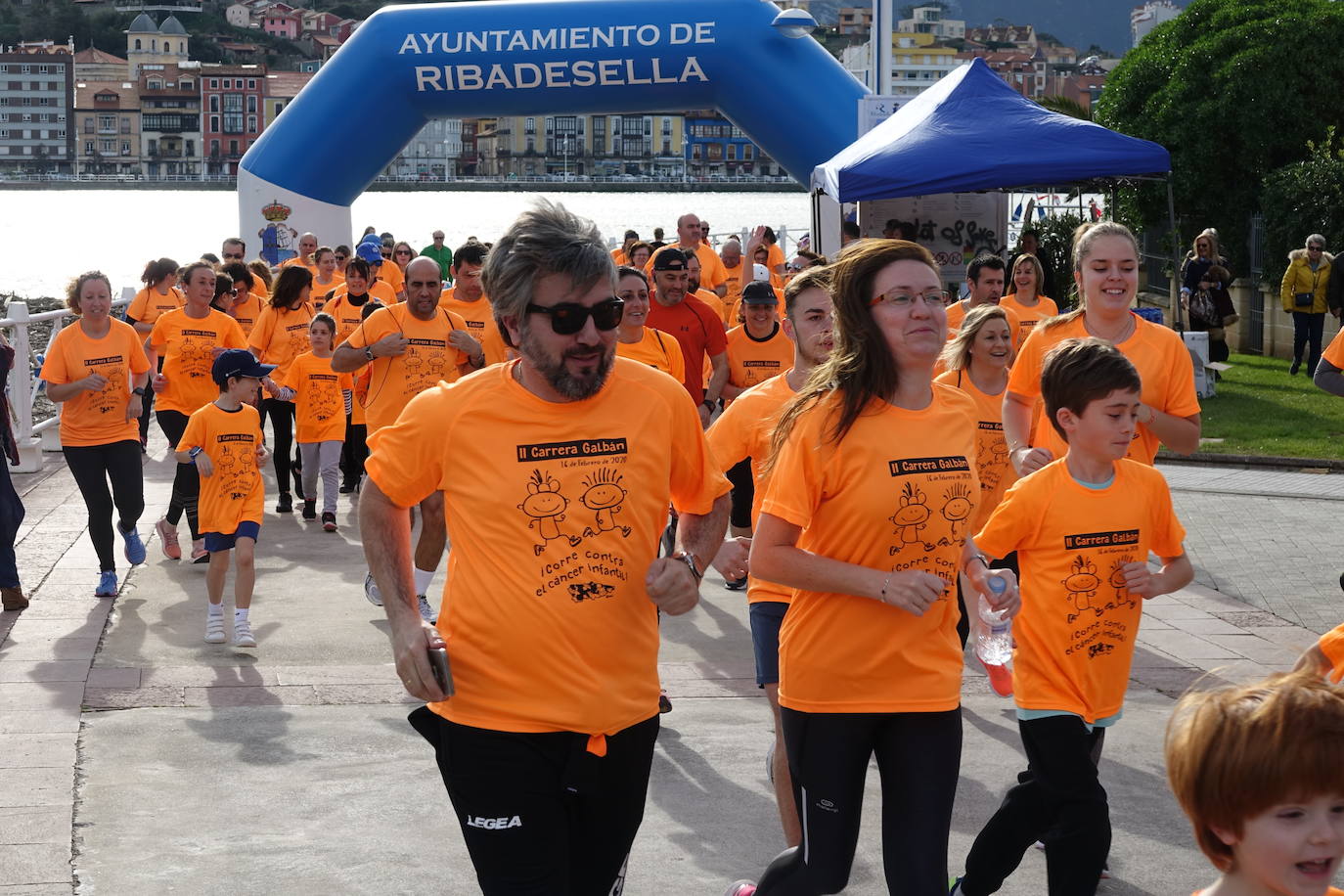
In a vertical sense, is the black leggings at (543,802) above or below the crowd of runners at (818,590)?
below

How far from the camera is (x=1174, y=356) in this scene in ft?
18.1

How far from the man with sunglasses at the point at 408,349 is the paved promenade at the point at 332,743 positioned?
1.13 meters

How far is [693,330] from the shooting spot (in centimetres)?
913

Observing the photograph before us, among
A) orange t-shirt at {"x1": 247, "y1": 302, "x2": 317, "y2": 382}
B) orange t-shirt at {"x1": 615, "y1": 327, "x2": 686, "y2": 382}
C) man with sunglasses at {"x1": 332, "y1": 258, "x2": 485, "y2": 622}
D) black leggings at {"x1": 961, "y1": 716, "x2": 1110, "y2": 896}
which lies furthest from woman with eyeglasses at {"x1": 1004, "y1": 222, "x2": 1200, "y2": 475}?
orange t-shirt at {"x1": 247, "y1": 302, "x2": 317, "y2": 382}

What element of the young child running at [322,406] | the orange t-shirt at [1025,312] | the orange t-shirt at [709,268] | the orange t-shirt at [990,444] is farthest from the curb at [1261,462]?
the orange t-shirt at [990,444]

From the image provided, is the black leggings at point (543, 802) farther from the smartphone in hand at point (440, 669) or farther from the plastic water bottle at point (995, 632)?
the plastic water bottle at point (995, 632)

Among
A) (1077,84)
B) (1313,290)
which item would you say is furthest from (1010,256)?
(1077,84)

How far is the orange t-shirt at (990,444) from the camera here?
21.1 ft

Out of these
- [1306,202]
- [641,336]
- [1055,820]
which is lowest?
[1055,820]

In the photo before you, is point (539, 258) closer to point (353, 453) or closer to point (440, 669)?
point (440, 669)

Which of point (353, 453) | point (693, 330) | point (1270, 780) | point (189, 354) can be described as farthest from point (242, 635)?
point (1270, 780)

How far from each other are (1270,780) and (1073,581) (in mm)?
2322

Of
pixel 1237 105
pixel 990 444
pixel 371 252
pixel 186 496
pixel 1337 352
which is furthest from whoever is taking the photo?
pixel 1237 105

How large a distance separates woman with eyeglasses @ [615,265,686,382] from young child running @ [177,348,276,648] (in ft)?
6.32
